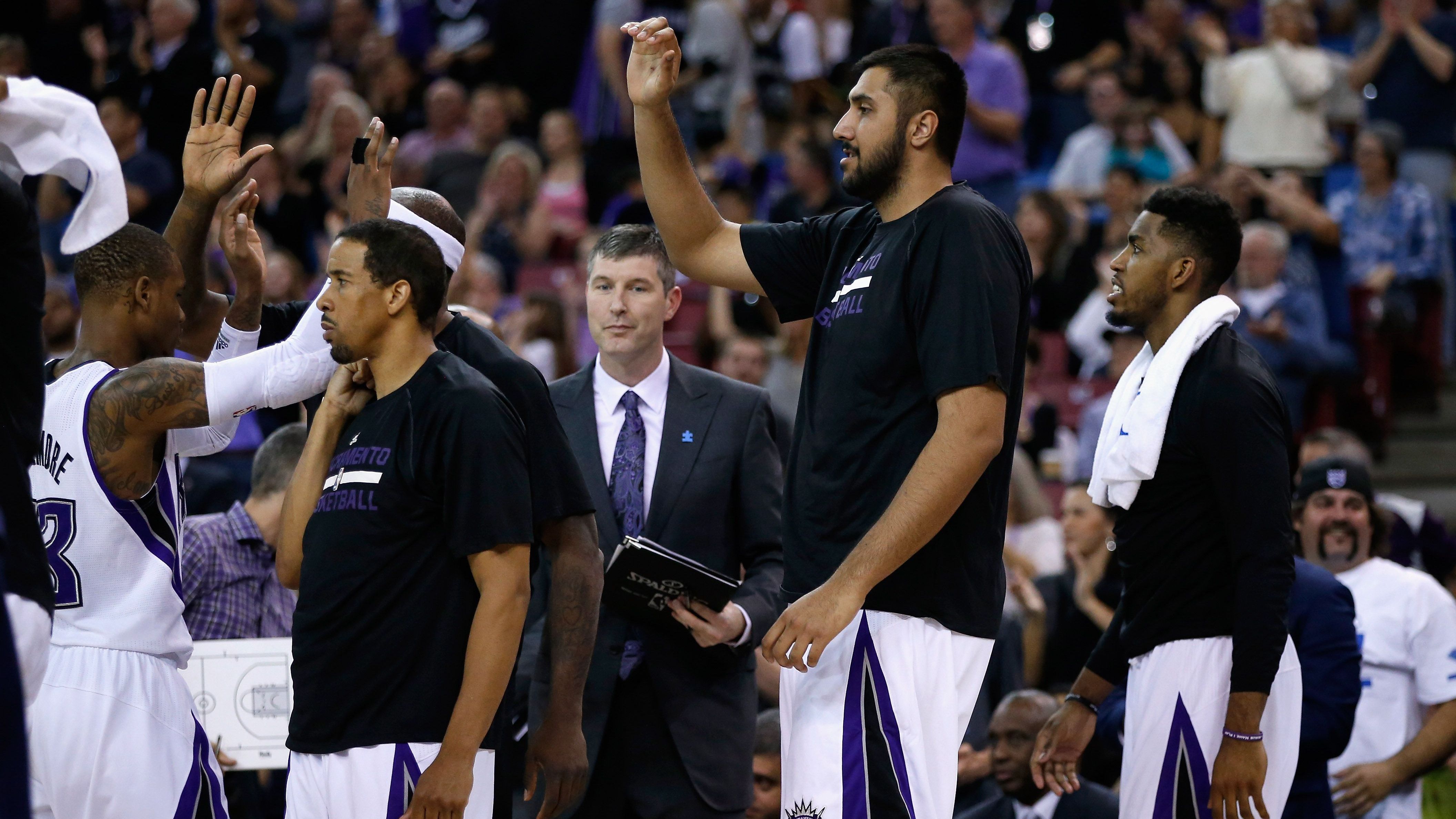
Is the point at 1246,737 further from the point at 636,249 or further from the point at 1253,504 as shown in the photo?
the point at 636,249

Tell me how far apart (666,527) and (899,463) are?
57.4 inches

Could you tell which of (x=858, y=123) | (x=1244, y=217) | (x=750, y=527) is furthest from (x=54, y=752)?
(x=1244, y=217)

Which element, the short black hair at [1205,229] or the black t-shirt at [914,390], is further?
the short black hair at [1205,229]

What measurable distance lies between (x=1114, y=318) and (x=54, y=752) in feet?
9.90

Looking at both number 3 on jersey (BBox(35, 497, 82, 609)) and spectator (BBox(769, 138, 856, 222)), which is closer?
number 3 on jersey (BBox(35, 497, 82, 609))

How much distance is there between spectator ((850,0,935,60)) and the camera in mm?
12812

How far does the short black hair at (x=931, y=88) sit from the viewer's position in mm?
3715

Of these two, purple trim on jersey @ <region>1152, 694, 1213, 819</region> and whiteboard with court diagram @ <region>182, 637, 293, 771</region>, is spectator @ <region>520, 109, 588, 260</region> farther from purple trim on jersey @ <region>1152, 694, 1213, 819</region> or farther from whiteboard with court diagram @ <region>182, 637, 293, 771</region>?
purple trim on jersey @ <region>1152, 694, 1213, 819</region>

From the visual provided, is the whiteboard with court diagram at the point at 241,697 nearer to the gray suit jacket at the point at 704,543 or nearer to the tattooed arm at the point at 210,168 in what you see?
the gray suit jacket at the point at 704,543

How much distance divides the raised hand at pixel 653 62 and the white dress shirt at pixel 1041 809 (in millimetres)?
3613

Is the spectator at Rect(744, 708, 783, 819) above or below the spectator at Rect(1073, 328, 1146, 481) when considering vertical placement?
below

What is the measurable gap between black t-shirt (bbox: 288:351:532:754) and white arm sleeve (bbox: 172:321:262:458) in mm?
485

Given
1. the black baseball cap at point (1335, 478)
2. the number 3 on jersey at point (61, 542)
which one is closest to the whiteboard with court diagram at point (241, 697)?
the number 3 on jersey at point (61, 542)

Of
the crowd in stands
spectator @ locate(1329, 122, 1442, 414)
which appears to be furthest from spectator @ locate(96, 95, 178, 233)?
→ spectator @ locate(1329, 122, 1442, 414)
